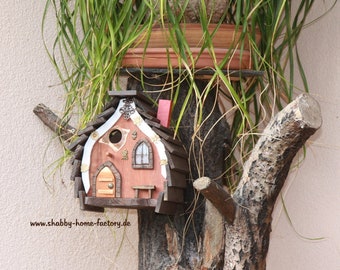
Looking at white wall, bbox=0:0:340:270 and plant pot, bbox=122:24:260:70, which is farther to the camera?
white wall, bbox=0:0:340:270

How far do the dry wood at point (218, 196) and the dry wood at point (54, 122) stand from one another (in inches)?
15.7

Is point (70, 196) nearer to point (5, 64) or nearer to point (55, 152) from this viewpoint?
point (55, 152)

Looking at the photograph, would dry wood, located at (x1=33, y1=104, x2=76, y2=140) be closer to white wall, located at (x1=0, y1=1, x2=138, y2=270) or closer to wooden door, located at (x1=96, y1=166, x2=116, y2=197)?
white wall, located at (x1=0, y1=1, x2=138, y2=270)

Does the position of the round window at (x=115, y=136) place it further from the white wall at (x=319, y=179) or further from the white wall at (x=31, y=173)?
the white wall at (x=319, y=179)

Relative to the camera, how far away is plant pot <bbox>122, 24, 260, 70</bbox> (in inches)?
46.9

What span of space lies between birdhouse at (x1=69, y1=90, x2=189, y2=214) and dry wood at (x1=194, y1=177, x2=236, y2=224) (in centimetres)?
8

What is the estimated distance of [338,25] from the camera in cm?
157

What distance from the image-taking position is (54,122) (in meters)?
1.42

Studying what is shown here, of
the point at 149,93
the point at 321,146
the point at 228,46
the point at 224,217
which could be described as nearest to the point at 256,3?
the point at 228,46

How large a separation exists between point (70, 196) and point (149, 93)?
356mm

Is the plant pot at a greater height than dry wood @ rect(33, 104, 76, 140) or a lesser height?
greater

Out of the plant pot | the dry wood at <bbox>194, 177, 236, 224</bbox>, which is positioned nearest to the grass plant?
the plant pot

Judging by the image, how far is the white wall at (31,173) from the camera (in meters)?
1.42

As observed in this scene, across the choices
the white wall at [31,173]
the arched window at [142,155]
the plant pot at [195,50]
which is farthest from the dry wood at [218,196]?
the white wall at [31,173]
